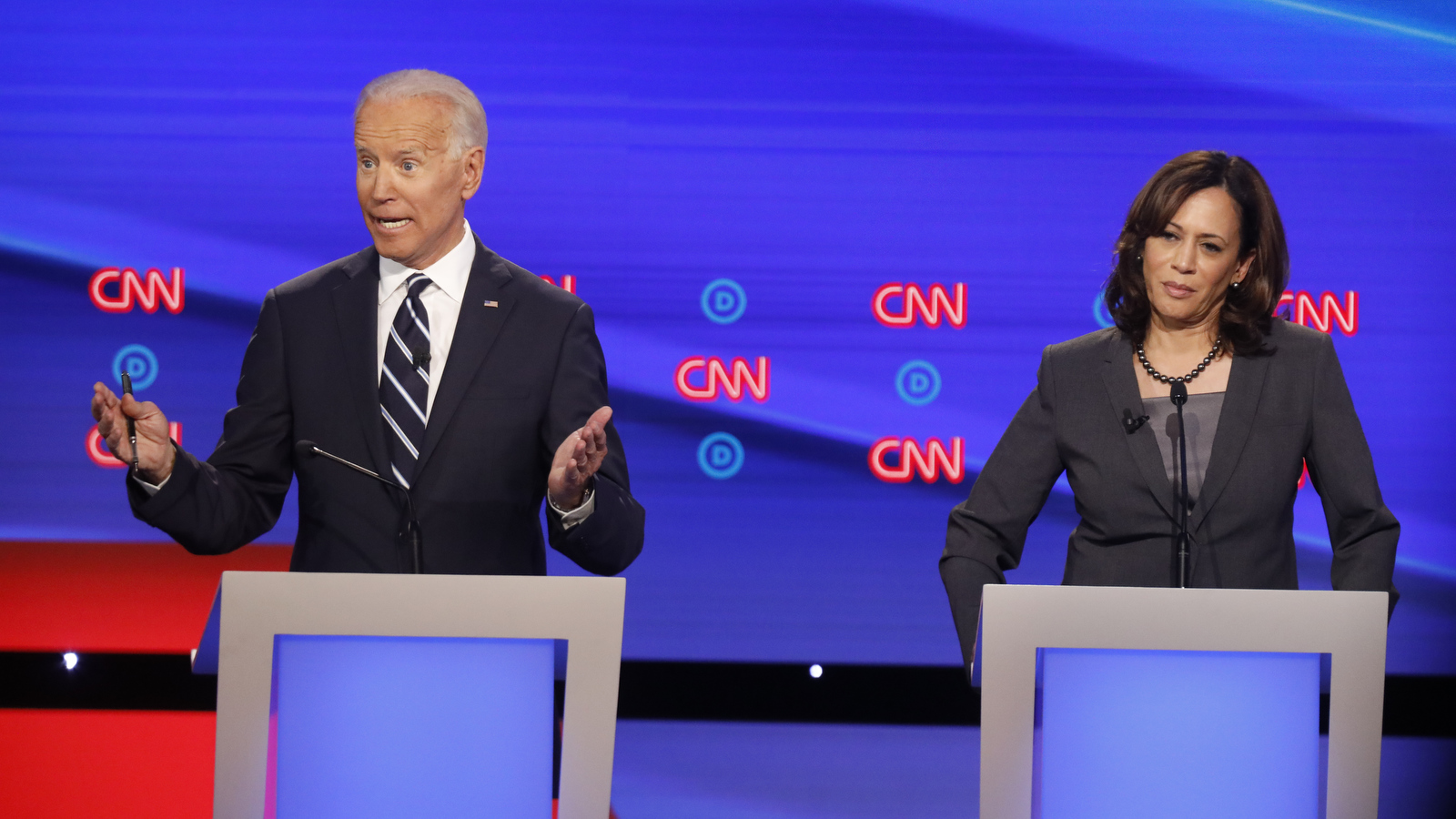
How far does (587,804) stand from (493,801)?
104 mm

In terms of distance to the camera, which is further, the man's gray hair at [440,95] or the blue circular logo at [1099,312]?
the blue circular logo at [1099,312]

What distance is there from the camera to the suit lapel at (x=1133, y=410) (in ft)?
6.26

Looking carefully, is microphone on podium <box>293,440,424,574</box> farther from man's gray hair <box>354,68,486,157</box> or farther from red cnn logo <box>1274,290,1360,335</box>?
red cnn logo <box>1274,290,1360,335</box>

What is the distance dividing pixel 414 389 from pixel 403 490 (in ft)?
0.96

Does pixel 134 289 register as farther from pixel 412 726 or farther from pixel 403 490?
pixel 412 726

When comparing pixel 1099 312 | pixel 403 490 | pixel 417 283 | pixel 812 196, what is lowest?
pixel 403 490

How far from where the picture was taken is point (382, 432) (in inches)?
Answer: 75.3

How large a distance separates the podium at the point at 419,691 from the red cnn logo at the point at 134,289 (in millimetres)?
2162

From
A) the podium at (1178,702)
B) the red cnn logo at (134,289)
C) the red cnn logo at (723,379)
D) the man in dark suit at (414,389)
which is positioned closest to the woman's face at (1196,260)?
the podium at (1178,702)

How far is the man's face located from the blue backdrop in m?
1.27

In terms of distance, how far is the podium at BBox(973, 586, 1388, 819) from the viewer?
1.30 metres

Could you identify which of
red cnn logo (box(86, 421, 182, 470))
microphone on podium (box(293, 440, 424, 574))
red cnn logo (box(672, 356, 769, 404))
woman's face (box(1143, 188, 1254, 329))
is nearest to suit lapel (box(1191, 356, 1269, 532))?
woman's face (box(1143, 188, 1254, 329))

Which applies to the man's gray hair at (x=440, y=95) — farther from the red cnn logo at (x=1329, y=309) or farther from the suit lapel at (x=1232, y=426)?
the red cnn logo at (x=1329, y=309)

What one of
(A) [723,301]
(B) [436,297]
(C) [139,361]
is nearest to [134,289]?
(C) [139,361]
